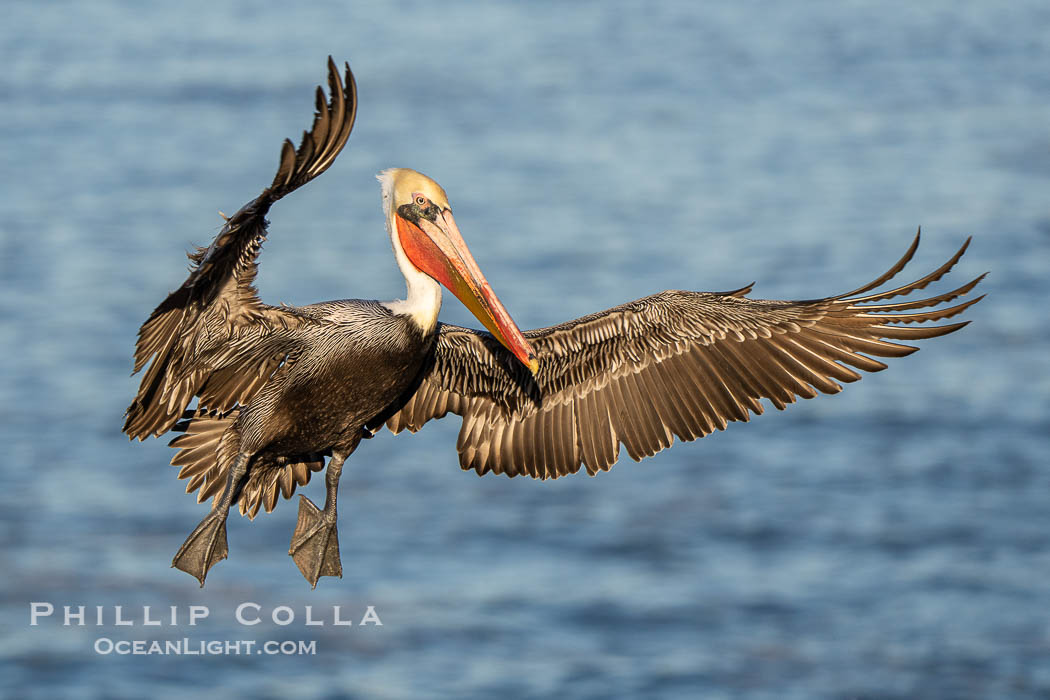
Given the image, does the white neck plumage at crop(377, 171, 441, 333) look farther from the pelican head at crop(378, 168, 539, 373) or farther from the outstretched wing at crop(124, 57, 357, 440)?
the outstretched wing at crop(124, 57, 357, 440)

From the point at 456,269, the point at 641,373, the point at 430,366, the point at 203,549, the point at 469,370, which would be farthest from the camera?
the point at 469,370

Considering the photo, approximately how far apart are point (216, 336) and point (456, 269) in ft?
5.27

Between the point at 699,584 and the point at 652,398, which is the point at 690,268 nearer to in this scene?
the point at 699,584

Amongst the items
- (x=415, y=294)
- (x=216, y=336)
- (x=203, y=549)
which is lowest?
(x=203, y=549)

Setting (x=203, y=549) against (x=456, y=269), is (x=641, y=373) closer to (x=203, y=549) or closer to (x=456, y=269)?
(x=456, y=269)

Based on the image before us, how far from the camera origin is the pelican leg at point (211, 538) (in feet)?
35.3

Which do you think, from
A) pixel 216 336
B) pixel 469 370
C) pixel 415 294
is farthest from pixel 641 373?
pixel 216 336

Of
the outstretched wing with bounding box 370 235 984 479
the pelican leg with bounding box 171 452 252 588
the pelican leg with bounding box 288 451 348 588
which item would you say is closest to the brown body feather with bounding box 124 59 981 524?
the outstretched wing with bounding box 370 235 984 479

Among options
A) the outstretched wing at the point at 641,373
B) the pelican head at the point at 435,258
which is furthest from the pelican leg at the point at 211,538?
the pelican head at the point at 435,258

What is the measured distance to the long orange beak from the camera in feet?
34.8

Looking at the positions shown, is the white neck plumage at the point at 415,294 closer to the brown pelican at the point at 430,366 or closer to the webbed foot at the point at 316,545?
the brown pelican at the point at 430,366

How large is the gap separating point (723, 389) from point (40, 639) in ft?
91.1

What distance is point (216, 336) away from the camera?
1067cm

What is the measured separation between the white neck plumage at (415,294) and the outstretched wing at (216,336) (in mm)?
678
